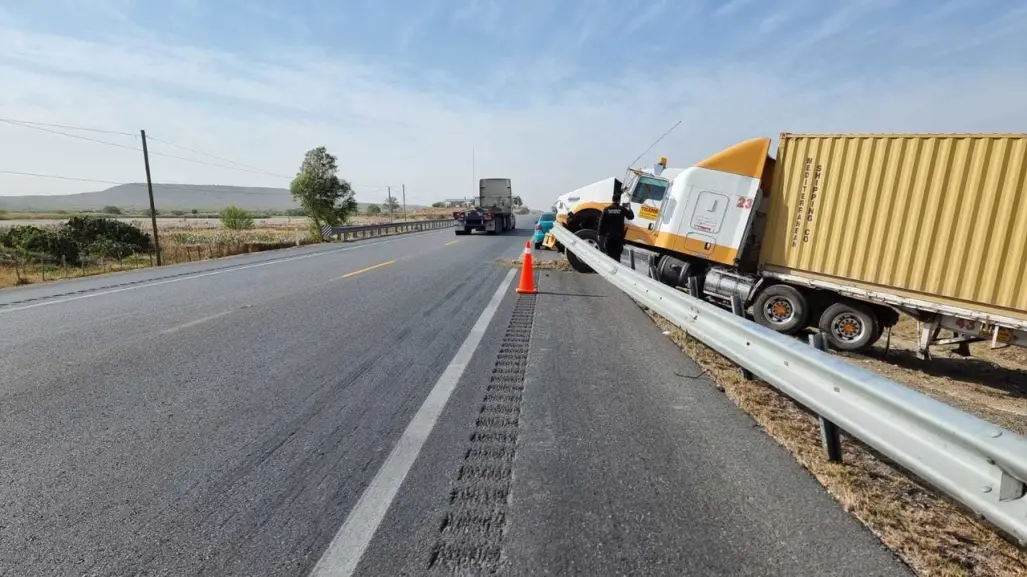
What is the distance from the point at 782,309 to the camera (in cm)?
804

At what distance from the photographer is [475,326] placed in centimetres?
638

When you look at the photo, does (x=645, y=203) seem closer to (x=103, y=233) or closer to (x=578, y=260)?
(x=578, y=260)

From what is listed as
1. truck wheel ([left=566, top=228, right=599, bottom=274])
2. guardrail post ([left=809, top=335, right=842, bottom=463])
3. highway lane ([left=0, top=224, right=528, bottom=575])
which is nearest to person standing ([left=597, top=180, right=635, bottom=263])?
truck wheel ([left=566, top=228, right=599, bottom=274])

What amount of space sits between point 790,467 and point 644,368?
1995 millimetres

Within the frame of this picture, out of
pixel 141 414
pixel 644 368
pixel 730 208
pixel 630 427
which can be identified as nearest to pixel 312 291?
pixel 141 414

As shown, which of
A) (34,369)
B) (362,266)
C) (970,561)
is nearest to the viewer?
(970,561)

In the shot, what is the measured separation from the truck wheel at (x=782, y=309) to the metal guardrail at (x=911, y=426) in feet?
15.7

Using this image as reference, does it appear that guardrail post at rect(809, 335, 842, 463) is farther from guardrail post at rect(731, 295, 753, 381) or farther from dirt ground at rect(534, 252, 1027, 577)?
guardrail post at rect(731, 295, 753, 381)

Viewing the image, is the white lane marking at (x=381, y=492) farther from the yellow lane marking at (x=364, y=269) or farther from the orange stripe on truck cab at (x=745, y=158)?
the yellow lane marking at (x=364, y=269)

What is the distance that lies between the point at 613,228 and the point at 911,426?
28.7ft

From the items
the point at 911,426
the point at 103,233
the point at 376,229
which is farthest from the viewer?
the point at 376,229

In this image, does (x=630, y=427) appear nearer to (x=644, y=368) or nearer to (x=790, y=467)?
(x=790, y=467)

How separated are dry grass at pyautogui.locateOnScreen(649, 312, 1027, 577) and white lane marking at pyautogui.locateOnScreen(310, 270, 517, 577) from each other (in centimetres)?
240

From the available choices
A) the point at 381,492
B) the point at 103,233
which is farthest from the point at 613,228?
the point at 103,233
